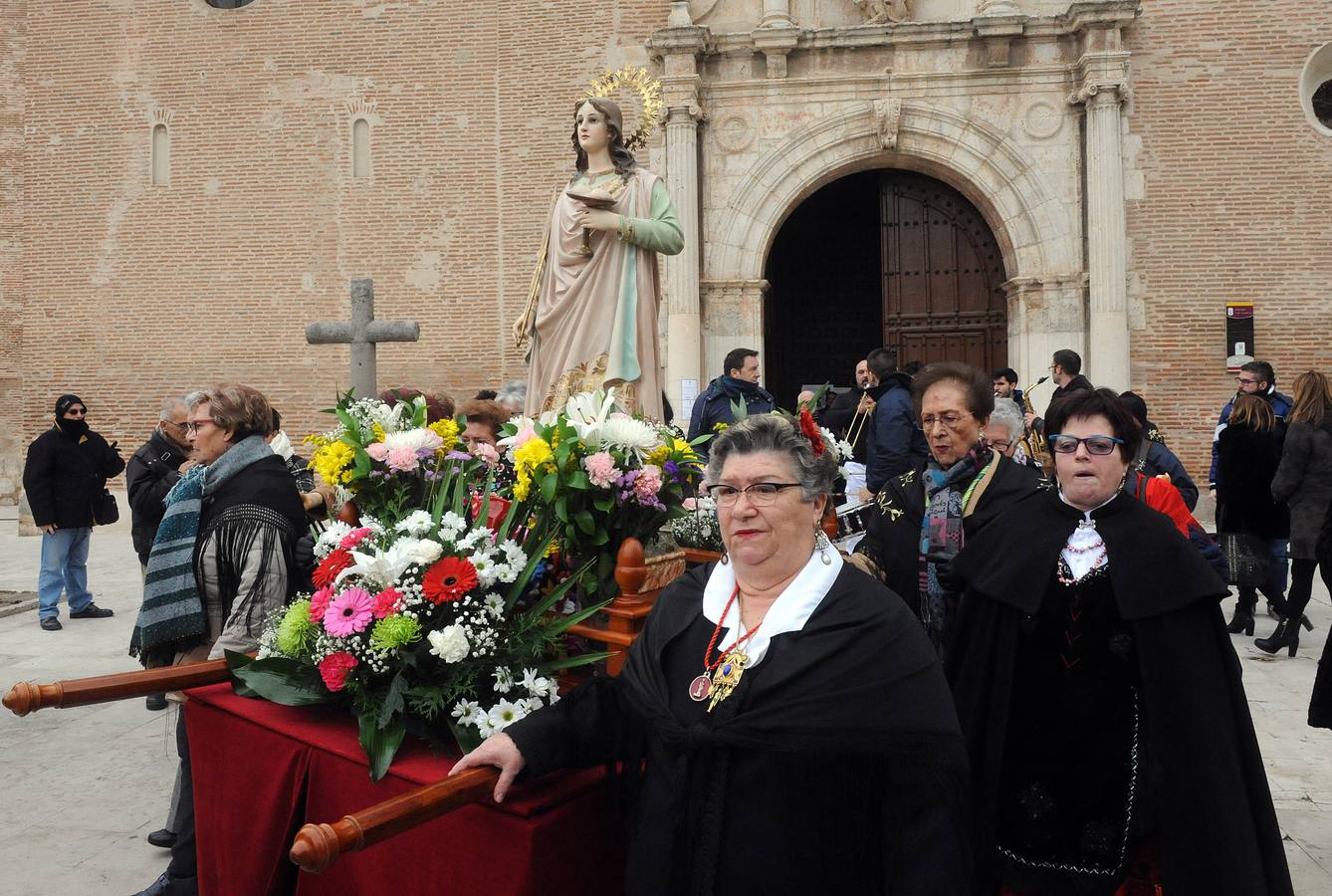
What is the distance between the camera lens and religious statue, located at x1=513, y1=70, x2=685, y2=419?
15.8ft

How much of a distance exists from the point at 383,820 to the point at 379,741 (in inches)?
25.6

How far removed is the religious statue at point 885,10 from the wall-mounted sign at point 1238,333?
5332 millimetres

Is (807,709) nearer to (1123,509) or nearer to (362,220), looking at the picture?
(1123,509)

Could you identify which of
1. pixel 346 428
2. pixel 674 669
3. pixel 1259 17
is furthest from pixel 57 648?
pixel 1259 17

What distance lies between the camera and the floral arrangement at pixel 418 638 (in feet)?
8.19

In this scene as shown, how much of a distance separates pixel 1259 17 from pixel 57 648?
14262 mm

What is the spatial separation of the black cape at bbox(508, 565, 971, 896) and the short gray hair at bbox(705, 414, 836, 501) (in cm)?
27

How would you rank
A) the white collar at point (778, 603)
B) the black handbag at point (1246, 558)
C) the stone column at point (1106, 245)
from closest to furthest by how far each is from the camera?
the white collar at point (778, 603)
the black handbag at point (1246, 558)
the stone column at point (1106, 245)

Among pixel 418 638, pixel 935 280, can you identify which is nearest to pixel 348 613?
pixel 418 638

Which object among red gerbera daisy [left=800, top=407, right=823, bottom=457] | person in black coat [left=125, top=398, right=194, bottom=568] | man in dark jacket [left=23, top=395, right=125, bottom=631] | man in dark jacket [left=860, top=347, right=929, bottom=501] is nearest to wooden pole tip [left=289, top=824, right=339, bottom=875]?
red gerbera daisy [left=800, top=407, right=823, bottom=457]

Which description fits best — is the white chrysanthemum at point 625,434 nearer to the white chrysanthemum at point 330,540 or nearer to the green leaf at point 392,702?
the white chrysanthemum at point 330,540

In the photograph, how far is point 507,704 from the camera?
249cm

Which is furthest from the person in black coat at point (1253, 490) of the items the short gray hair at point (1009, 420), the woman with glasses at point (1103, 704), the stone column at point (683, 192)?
the stone column at point (683, 192)

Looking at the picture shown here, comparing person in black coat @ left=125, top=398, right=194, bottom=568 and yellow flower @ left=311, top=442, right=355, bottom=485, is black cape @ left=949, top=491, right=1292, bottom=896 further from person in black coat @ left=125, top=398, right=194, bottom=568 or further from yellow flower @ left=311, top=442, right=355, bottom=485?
person in black coat @ left=125, top=398, right=194, bottom=568
